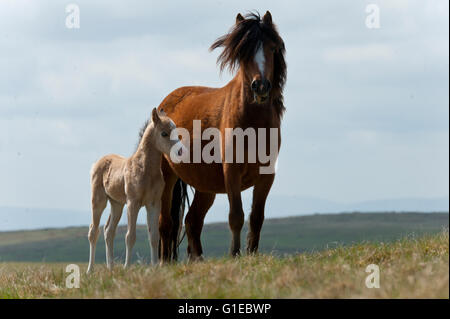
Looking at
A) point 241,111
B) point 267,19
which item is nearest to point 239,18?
point 267,19

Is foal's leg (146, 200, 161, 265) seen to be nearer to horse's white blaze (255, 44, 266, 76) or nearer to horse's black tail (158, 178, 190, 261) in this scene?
horse's black tail (158, 178, 190, 261)

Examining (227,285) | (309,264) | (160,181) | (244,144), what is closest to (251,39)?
(244,144)

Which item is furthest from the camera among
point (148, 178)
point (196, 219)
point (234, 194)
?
point (196, 219)

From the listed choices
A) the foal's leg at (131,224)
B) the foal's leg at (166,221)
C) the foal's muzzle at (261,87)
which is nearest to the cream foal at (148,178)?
the foal's leg at (131,224)

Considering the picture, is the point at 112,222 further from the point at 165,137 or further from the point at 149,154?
the point at 165,137

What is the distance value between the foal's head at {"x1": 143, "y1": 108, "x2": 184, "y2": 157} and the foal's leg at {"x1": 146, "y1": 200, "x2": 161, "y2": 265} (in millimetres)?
903

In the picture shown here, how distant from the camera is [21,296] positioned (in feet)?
28.7

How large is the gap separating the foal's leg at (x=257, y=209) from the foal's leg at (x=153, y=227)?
1499 mm

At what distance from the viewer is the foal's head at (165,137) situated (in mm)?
9820

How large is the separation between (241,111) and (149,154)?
1.66 meters

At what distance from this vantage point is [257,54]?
31.1 feet

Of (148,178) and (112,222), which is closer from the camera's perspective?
(148,178)

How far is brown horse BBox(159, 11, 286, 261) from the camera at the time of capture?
9633 mm
